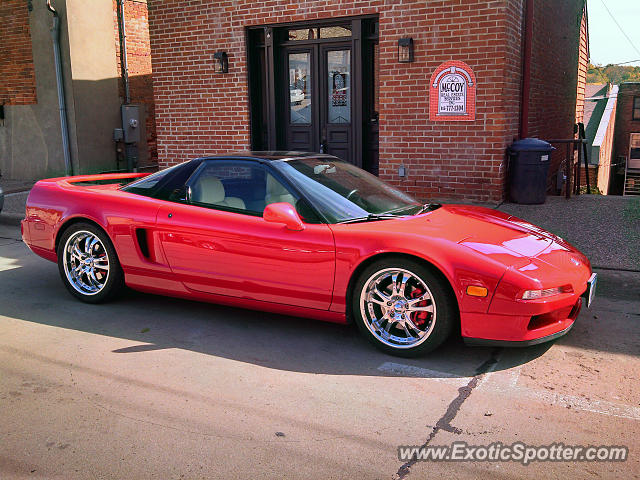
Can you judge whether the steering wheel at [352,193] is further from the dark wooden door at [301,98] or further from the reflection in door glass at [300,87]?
the reflection in door glass at [300,87]

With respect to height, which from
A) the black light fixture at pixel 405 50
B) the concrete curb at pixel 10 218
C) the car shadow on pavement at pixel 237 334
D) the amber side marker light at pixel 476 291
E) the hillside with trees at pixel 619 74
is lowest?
the car shadow on pavement at pixel 237 334

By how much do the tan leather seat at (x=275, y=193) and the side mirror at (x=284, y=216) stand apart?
249mm

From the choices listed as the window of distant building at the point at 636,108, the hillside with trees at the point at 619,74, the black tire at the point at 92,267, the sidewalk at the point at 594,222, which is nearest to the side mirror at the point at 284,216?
the black tire at the point at 92,267

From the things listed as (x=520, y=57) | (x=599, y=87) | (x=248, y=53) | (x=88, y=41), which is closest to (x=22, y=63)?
(x=88, y=41)

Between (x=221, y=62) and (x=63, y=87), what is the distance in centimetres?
445

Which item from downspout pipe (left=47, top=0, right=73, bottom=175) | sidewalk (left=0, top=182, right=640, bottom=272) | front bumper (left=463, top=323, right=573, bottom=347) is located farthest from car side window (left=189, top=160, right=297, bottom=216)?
downspout pipe (left=47, top=0, right=73, bottom=175)

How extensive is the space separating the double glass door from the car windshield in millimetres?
5173

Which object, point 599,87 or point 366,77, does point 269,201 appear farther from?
point 599,87

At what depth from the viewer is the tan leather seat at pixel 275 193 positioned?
4.62 m

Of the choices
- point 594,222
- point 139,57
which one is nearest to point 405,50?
point 594,222

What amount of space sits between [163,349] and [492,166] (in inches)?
240

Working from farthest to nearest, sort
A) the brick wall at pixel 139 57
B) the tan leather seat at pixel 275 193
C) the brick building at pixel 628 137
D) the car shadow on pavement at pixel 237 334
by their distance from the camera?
1. the brick building at pixel 628 137
2. the brick wall at pixel 139 57
3. the tan leather seat at pixel 275 193
4. the car shadow on pavement at pixel 237 334

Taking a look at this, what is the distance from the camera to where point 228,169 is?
16.3 ft

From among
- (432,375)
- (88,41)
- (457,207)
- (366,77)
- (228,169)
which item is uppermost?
(88,41)
